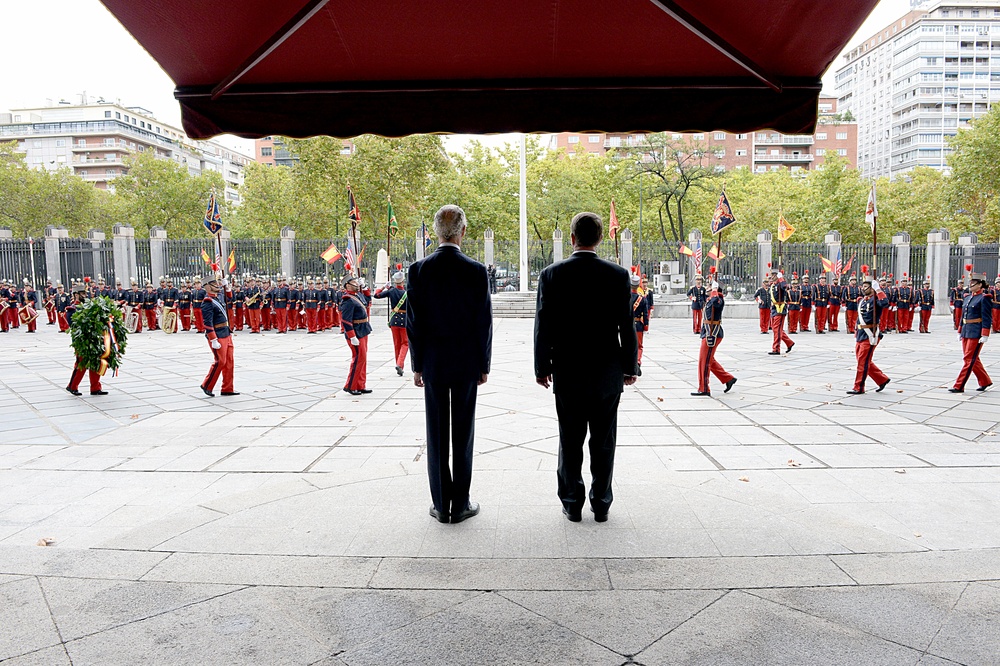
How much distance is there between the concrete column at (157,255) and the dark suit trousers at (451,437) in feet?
91.4

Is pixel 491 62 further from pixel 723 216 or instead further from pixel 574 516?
pixel 723 216

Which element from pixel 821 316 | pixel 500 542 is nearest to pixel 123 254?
pixel 821 316

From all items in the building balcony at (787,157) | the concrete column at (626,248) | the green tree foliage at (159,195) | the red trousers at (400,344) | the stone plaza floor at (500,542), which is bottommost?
the stone plaza floor at (500,542)

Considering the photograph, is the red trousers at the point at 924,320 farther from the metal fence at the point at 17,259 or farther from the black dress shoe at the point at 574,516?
the metal fence at the point at 17,259

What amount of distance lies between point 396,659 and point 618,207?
1766 inches

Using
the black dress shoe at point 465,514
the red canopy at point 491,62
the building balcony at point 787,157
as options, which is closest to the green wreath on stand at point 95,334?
the red canopy at point 491,62

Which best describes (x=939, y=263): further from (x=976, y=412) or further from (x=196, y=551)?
(x=196, y=551)

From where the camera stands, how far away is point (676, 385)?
10.9 metres

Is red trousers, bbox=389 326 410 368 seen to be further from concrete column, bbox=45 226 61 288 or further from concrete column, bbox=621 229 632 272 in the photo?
concrete column, bbox=45 226 61 288

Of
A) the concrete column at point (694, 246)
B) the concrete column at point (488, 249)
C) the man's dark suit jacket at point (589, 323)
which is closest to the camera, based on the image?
the man's dark suit jacket at point (589, 323)

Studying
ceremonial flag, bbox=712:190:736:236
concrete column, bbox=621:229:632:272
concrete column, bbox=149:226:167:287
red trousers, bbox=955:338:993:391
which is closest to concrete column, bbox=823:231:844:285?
concrete column, bbox=621:229:632:272

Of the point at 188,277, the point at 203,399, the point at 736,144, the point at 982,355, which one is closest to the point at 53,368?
the point at 203,399

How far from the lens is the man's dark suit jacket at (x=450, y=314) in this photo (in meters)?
4.44

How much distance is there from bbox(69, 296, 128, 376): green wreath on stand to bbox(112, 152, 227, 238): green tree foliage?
1575 inches
